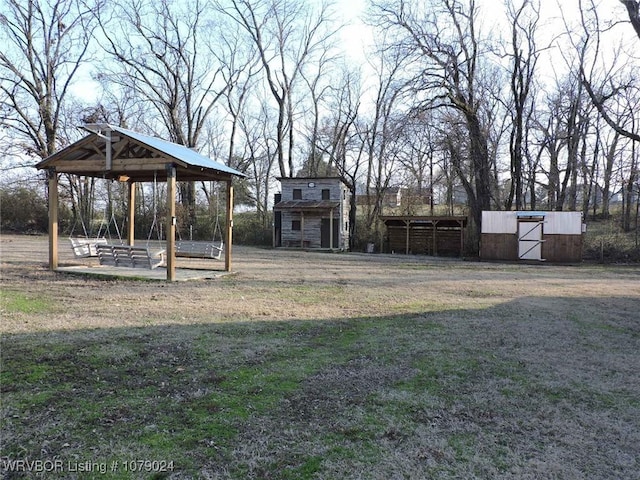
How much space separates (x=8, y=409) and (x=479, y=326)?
580 cm

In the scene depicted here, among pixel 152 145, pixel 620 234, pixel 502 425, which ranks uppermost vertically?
pixel 152 145

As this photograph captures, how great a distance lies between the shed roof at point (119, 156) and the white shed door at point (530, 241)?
52.3 ft

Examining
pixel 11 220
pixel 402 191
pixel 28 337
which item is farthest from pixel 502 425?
pixel 11 220

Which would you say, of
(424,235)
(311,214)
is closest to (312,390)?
(424,235)

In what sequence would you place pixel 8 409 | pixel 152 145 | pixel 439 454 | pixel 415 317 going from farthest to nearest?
pixel 152 145
pixel 415 317
pixel 8 409
pixel 439 454

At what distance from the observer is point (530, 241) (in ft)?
73.4

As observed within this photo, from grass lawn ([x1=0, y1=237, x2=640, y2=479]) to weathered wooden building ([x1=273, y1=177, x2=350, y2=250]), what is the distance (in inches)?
774

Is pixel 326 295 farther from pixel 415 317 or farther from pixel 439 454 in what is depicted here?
pixel 439 454

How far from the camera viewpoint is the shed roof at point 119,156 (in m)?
11.0

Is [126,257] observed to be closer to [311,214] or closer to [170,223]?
[170,223]

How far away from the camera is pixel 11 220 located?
1361 inches

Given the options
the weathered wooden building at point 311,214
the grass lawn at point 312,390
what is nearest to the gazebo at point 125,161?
the grass lawn at point 312,390

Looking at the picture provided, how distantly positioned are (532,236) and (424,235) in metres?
6.03

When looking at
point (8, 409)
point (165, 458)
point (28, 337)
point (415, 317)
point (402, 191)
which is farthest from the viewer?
point (402, 191)
